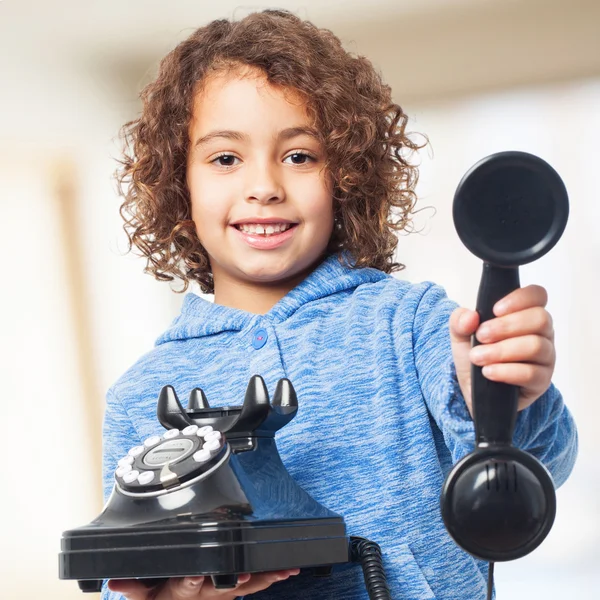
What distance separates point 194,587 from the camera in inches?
25.5

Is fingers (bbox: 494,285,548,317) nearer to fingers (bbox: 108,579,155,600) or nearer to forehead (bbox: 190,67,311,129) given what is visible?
fingers (bbox: 108,579,155,600)

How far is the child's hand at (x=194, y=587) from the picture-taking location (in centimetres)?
65

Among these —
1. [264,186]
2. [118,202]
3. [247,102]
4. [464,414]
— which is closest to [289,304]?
[264,186]

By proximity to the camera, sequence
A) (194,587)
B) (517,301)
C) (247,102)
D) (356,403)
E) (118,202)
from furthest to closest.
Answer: (118,202)
(247,102)
(356,403)
(194,587)
(517,301)

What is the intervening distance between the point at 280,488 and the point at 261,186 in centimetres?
38

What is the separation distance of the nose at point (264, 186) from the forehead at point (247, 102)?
0.05 m

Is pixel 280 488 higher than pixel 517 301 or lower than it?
lower

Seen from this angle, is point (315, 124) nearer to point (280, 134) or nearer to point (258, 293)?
point (280, 134)

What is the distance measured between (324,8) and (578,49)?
2.69ft

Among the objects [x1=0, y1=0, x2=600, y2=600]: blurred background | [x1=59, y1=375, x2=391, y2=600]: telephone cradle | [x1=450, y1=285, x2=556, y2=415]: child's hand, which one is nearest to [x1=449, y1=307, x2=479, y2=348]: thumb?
[x1=450, y1=285, x2=556, y2=415]: child's hand

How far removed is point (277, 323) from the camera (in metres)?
0.98

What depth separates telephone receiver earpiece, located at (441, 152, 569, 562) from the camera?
49 centimetres

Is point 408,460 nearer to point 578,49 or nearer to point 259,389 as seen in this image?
point 259,389

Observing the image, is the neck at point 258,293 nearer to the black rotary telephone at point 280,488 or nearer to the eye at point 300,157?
the eye at point 300,157
